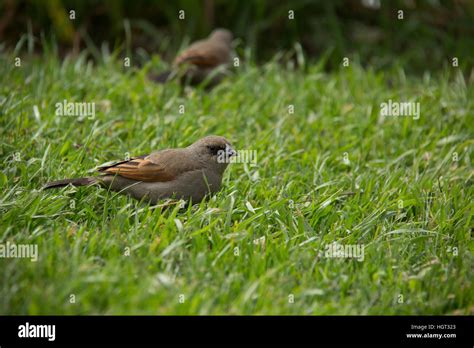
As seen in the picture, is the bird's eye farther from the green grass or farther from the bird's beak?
the green grass

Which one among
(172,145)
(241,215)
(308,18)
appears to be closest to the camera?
(241,215)

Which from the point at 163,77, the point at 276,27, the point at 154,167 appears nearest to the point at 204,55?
the point at 163,77

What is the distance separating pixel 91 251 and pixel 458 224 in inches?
108

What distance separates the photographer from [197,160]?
4988mm

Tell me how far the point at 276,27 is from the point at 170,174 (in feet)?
16.6

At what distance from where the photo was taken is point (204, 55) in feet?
24.0

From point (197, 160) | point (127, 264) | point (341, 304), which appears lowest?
point (341, 304)

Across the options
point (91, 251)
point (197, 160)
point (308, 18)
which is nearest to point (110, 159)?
point (197, 160)

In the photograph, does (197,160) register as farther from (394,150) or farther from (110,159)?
(394,150)

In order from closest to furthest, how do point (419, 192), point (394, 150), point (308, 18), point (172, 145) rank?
point (419, 192) < point (172, 145) < point (394, 150) < point (308, 18)

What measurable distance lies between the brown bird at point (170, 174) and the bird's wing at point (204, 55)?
8.19 ft

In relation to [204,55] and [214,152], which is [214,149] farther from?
[204,55]

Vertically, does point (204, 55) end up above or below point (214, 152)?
above

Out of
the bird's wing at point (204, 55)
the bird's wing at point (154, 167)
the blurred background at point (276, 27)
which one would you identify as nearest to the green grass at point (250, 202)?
the bird's wing at point (154, 167)
